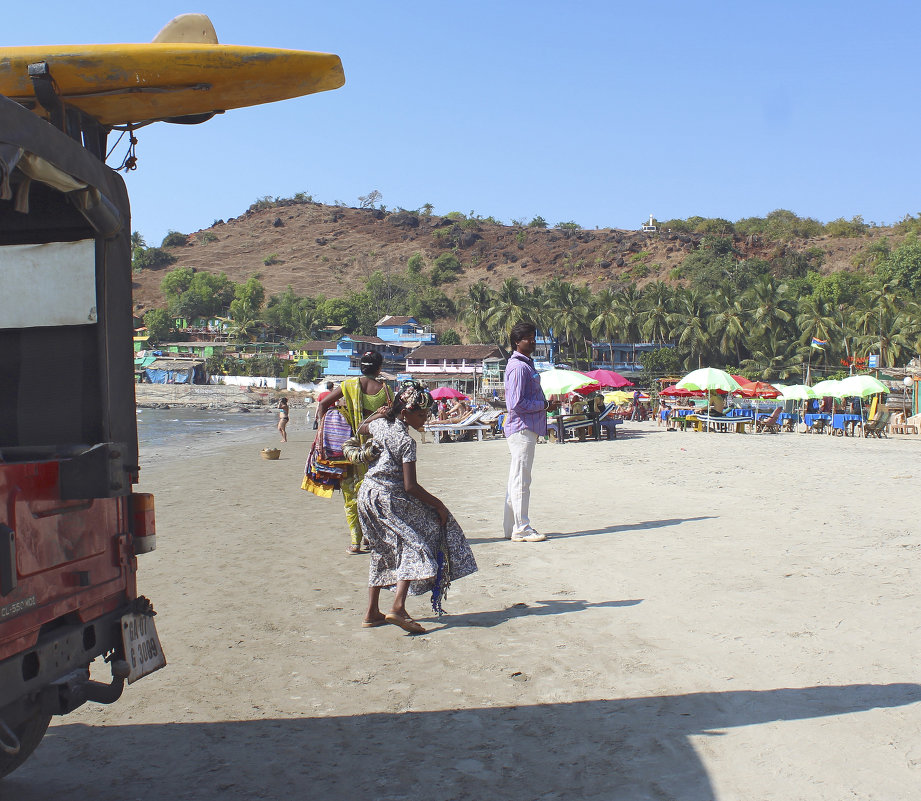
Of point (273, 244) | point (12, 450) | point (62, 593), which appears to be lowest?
point (62, 593)

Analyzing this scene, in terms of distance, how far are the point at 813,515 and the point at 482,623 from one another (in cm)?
447

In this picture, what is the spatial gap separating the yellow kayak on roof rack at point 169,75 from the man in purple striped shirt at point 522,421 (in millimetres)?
3594

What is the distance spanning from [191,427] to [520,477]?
37.6 m

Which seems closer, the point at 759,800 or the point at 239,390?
the point at 759,800

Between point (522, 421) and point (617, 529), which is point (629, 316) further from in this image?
point (522, 421)

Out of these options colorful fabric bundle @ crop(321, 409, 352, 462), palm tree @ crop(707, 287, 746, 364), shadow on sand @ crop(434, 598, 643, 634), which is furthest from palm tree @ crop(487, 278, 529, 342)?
shadow on sand @ crop(434, 598, 643, 634)

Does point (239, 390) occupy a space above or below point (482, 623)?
below

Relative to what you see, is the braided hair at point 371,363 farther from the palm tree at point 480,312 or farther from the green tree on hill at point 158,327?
the green tree on hill at point 158,327

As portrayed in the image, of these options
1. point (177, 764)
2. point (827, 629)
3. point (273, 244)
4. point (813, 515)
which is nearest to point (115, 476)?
point (177, 764)

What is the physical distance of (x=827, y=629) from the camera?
14.3 feet

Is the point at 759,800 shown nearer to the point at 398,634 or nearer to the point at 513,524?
the point at 398,634

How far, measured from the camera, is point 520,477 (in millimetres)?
7137

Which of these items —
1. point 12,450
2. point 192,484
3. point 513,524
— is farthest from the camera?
point 192,484

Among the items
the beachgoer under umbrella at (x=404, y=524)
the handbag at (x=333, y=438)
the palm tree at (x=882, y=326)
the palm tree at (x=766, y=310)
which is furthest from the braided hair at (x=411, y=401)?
the palm tree at (x=766, y=310)
